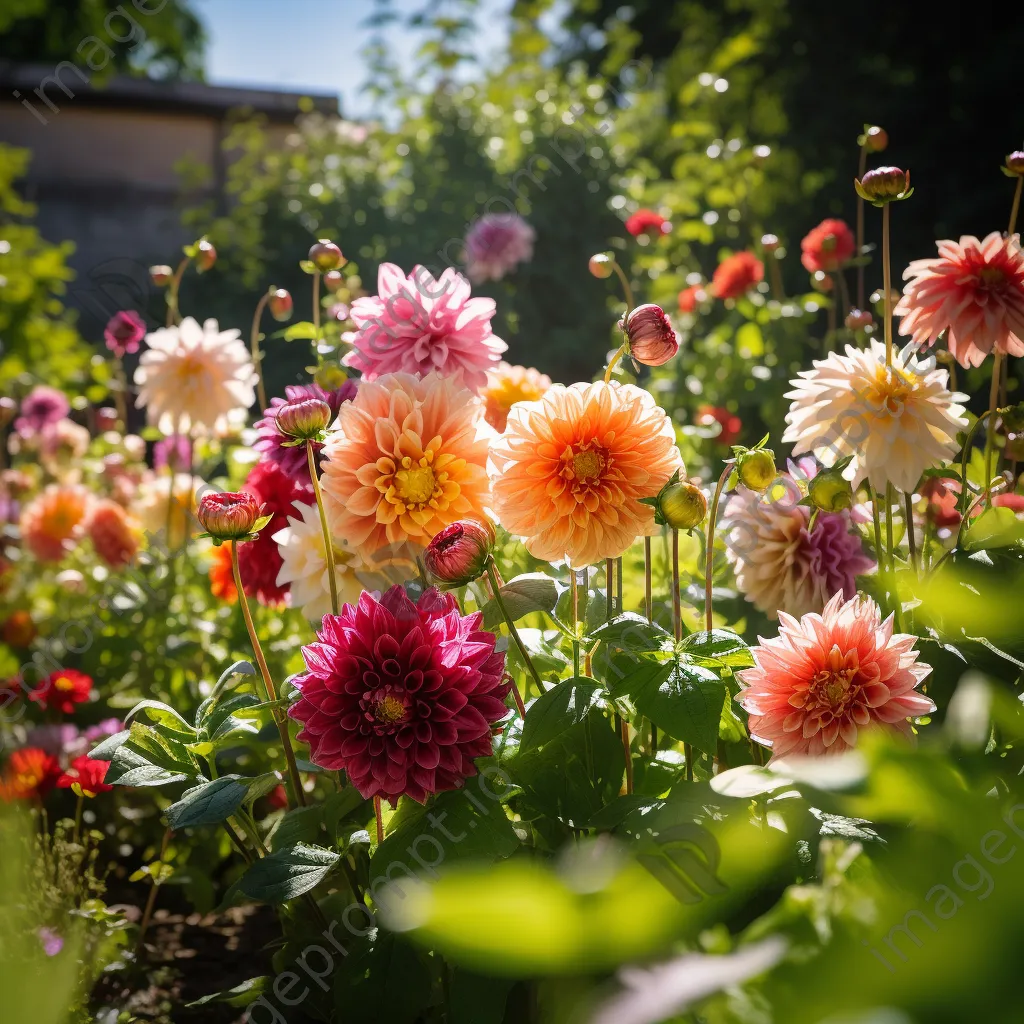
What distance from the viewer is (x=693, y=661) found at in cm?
94

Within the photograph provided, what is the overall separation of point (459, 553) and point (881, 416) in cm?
50

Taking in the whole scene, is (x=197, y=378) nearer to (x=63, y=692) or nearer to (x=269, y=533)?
(x=269, y=533)

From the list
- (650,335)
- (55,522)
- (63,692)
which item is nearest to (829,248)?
(650,335)

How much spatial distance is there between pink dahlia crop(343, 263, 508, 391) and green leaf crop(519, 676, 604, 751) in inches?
17.2

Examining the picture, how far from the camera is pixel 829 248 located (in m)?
2.12

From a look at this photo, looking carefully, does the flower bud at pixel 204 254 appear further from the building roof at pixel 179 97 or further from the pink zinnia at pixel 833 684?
the building roof at pixel 179 97

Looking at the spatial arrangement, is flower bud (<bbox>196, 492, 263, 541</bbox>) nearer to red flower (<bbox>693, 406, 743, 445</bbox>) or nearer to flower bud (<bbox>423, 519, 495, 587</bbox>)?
flower bud (<bbox>423, 519, 495, 587</bbox>)

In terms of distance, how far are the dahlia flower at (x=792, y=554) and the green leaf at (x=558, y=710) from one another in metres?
0.42

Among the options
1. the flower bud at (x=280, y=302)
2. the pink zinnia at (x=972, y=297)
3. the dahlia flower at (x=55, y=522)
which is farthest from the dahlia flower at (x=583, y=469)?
the dahlia flower at (x=55, y=522)

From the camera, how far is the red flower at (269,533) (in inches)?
53.6

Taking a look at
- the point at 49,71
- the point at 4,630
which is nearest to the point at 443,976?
the point at 4,630

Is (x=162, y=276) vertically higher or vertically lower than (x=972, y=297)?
higher

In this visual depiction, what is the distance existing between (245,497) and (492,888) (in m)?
0.81

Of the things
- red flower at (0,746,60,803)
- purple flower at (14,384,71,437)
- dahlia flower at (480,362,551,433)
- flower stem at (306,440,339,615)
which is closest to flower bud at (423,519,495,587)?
flower stem at (306,440,339,615)
